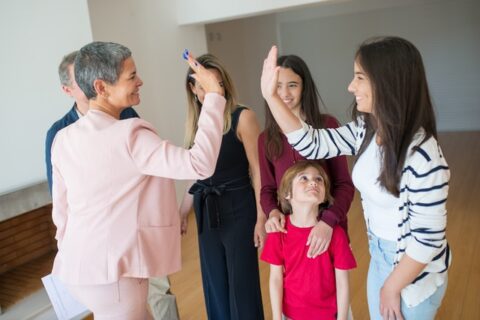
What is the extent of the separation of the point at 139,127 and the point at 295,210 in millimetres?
720

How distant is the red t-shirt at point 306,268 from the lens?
1555 mm

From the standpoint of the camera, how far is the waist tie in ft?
6.08

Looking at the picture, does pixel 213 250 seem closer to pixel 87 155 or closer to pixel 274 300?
pixel 274 300

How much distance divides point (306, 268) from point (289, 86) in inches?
28.0

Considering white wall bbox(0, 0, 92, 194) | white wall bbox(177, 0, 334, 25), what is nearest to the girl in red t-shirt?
white wall bbox(0, 0, 92, 194)

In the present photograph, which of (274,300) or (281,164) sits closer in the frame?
(274,300)

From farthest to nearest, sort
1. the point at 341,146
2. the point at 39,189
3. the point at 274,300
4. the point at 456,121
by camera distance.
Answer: the point at 456,121 → the point at 39,189 → the point at 274,300 → the point at 341,146

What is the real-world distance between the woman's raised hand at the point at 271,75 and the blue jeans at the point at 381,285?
554 mm

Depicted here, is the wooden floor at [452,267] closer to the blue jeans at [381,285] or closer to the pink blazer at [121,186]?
the blue jeans at [381,285]

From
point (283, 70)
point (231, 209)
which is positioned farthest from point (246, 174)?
point (283, 70)

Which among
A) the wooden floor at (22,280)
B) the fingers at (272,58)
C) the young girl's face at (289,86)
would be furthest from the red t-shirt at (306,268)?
the wooden floor at (22,280)

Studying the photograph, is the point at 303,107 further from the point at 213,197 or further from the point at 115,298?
the point at 115,298

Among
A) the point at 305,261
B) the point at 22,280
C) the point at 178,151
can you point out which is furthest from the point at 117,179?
the point at 22,280

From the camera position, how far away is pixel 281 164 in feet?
5.71
